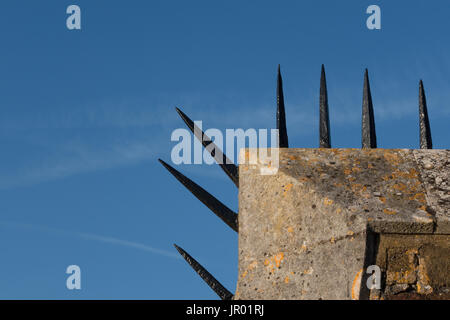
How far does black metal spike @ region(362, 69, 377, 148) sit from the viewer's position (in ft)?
14.8

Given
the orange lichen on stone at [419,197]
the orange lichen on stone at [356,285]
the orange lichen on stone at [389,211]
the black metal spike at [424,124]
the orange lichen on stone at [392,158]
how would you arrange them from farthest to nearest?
1. the black metal spike at [424,124]
2. the orange lichen on stone at [392,158]
3. the orange lichen on stone at [419,197]
4. the orange lichen on stone at [389,211]
5. the orange lichen on stone at [356,285]

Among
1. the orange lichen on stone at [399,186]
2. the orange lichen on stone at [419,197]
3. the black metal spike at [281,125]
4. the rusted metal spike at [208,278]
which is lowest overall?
the rusted metal spike at [208,278]

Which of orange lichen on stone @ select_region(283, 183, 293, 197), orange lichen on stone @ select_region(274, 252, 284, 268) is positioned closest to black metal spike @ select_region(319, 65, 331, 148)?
orange lichen on stone @ select_region(283, 183, 293, 197)

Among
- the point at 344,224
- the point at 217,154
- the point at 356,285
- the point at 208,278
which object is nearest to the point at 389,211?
the point at 344,224

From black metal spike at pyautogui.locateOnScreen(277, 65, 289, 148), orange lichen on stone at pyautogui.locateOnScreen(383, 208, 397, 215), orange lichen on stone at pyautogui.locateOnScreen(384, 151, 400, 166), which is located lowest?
orange lichen on stone at pyautogui.locateOnScreen(383, 208, 397, 215)

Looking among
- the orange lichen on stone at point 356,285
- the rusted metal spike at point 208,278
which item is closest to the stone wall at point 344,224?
the orange lichen on stone at point 356,285

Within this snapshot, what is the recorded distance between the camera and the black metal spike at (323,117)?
446 cm

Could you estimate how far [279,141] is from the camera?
434 cm

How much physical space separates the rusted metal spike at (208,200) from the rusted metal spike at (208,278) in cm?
39

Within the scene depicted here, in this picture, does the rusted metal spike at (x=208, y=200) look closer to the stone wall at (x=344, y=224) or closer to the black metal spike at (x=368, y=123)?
the stone wall at (x=344, y=224)

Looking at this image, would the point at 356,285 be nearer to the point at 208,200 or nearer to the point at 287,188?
the point at 287,188

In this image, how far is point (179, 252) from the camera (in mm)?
4508

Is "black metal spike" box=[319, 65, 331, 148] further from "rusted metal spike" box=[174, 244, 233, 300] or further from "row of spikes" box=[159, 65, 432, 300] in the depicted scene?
"rusted metal spike" box=[174, 244, 233, 300]
